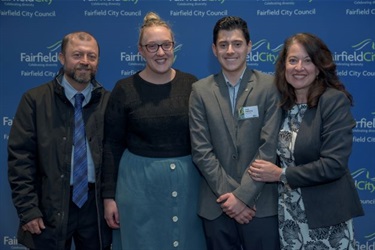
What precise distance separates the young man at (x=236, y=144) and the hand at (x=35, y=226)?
1004 millimetres

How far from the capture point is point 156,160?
2418 millimetres

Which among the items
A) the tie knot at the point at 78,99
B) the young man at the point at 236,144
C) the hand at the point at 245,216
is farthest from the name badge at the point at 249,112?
the tie knot at the point at 78,99

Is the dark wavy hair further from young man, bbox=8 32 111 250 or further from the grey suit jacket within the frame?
young man, bbox=8 32 111 250

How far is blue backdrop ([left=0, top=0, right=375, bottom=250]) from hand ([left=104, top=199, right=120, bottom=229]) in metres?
1.47

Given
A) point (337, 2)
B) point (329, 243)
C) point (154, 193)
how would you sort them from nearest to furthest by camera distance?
point (329, 243)
point (154, 193)
point (337, 2)

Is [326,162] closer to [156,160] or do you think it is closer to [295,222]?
[295,222]

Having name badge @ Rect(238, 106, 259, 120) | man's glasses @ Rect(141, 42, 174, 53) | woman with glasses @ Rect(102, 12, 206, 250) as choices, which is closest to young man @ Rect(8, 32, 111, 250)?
woman with glasses @ Rect(102, 12, 206, 250)

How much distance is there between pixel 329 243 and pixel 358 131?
5.71 feet

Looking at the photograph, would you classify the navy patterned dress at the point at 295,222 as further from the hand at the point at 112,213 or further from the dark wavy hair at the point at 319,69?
the hand at the point at 112,213

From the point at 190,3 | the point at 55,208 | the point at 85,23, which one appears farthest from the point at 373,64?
the point at 55,208

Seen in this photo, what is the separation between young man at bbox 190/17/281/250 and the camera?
2.25 metres

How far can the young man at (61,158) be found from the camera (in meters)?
2.48

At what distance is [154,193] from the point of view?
2410 millimetres

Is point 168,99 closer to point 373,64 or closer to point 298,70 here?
point 298,70
